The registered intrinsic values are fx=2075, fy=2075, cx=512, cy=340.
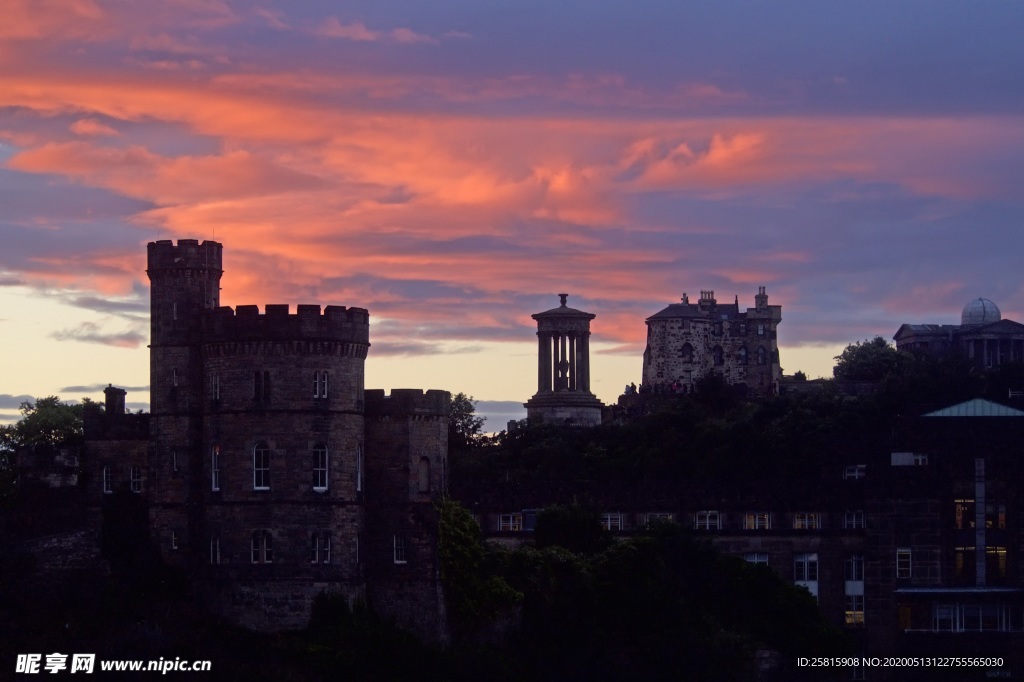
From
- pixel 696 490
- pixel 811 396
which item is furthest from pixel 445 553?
pixel 811 396

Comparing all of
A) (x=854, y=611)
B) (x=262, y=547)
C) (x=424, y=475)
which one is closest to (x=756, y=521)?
(x=854, y=611)

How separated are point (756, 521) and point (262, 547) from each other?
34884 mm

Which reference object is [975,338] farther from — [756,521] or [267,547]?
[267,547]

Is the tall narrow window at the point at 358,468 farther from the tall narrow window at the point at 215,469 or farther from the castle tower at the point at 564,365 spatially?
the castle tower at the point at 564,365

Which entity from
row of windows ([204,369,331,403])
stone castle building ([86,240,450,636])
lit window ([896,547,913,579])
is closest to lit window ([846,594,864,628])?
lit window ([896,547,913,579])

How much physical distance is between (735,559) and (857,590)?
12.1m

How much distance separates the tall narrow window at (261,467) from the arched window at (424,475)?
24.2 ft

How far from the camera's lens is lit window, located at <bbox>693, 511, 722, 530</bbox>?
10975 cm

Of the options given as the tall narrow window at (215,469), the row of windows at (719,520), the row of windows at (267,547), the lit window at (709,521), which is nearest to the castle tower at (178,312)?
the tall narrow window at (215,469)

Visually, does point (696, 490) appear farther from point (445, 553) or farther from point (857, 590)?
point (445, 553)

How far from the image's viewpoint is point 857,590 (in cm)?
10862

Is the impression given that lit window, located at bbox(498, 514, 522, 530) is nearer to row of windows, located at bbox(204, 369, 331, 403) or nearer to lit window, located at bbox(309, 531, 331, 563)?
lit window, located at bbox(309, 531, 331, 563)

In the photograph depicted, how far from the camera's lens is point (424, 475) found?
88188 millimetres

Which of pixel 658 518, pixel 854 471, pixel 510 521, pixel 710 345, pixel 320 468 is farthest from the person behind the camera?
pixel 710 345
